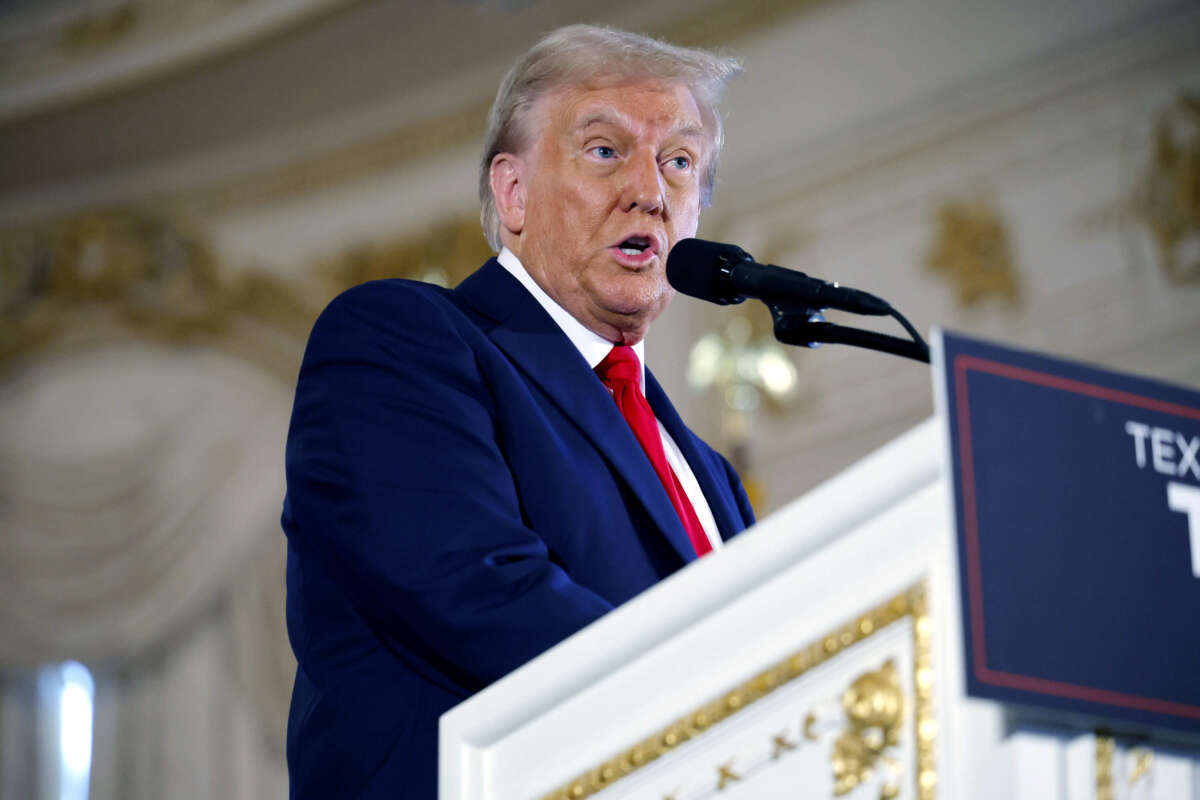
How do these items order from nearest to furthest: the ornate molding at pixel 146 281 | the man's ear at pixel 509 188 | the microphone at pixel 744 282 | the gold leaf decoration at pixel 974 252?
the microphone at pixel 744 282
the man's ear at pixel 509 188
the gold leaf decoration at pixel 974 252
the ornate molding at pixel 146 281

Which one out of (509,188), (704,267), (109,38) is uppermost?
(109,38)

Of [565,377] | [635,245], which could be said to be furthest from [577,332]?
[565,377]

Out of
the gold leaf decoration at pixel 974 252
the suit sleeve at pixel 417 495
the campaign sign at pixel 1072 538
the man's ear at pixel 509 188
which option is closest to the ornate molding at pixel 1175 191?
the gold leaf decoration at pixel 974 252

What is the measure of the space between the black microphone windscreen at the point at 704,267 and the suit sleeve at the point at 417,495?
0.79 ft

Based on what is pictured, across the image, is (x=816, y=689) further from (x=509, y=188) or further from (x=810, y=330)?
(x=509, y=188)

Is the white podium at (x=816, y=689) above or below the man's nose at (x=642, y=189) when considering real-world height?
below

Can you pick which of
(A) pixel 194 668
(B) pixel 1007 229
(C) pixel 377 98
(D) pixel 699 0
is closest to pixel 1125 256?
(B) pixel 1007 229

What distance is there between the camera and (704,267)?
1.75 metres

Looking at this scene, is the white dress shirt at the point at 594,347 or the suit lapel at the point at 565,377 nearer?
the suit lapel at the point at 565,377

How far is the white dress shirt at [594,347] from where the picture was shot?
1.96 meters

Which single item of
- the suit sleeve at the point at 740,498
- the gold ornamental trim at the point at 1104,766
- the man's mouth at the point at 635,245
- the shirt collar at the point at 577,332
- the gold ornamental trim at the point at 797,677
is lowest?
the gold ornamental trim at the point at 1104,766

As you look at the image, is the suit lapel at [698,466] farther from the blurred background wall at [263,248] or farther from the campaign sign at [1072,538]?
the blurred background wall at [263,248]

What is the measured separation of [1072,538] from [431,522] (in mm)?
622

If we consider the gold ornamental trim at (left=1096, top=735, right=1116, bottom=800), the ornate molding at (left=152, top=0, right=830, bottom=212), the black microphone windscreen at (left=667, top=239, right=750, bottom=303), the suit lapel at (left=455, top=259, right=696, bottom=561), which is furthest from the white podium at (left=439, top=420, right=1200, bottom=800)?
the ornate molding at (left=152, top=0, right=830, bottom=212)
